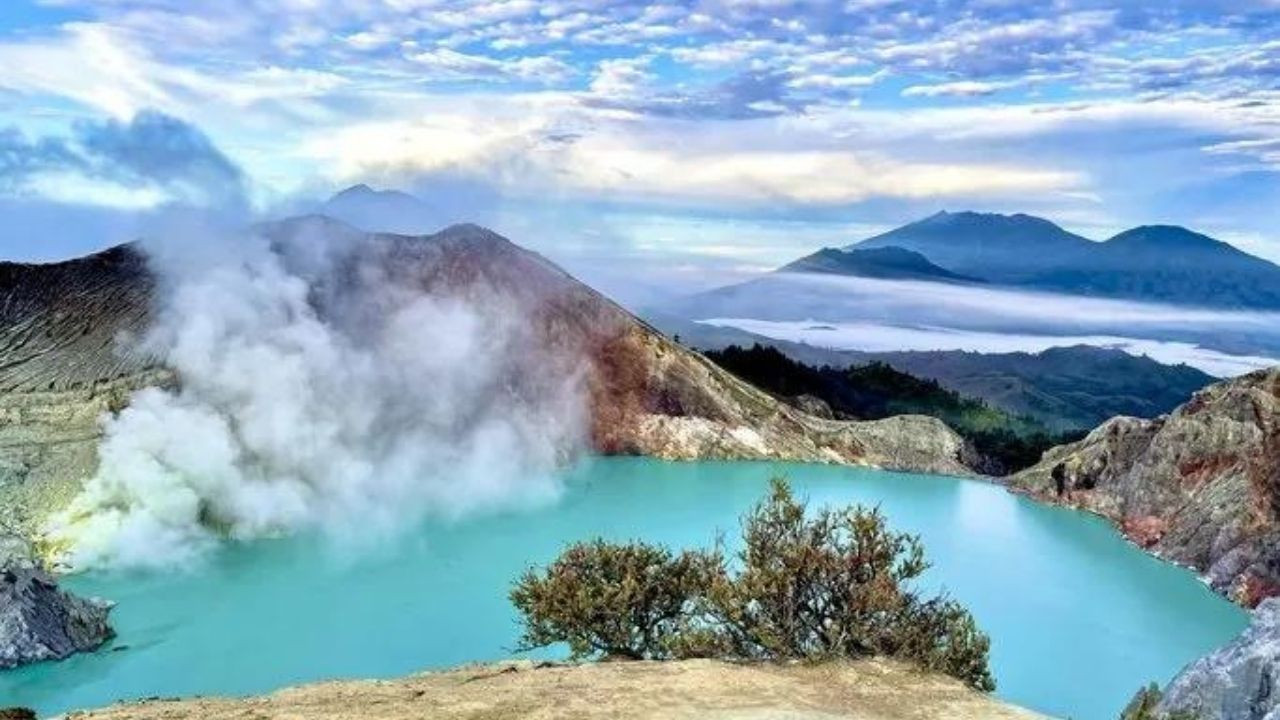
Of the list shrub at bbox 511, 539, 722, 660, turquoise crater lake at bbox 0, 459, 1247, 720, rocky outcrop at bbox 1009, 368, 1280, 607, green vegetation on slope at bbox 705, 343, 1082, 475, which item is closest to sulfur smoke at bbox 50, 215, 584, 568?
turquoise crater lake at bbox 0, 459, 1247, 720

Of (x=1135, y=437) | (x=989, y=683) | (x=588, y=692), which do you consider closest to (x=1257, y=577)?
(x=1135, y=437)

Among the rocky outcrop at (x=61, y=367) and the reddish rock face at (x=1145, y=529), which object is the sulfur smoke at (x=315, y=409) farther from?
the reddish rock face at (x=1145, y=529)

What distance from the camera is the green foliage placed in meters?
25.7

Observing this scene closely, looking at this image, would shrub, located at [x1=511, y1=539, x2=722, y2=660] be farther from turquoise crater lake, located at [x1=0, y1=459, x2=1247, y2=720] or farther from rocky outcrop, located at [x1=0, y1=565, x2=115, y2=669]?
rocky outcrop, located at [x1=0, y1=565, x2=115, y2=669]

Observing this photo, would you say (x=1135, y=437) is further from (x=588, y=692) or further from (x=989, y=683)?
(x=588, y=692)

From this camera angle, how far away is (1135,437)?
67.8 meters

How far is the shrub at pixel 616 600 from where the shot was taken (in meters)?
28.5

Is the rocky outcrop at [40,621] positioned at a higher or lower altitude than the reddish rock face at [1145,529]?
higher

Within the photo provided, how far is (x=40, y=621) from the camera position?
33000mm

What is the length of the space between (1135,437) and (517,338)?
39.1m

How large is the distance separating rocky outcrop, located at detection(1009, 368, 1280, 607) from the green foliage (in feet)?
88.7

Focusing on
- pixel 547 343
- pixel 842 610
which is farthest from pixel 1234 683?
pixel 547 343

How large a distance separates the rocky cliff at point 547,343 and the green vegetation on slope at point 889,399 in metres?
11.6

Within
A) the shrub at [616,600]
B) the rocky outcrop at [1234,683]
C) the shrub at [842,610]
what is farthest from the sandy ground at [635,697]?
the rocky outcrop at [1234,683]
